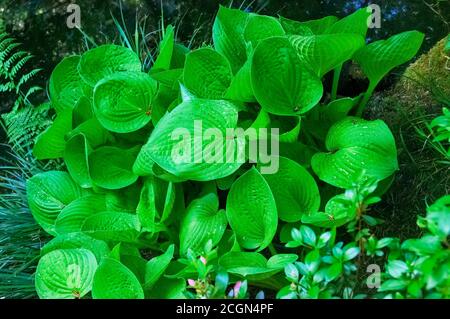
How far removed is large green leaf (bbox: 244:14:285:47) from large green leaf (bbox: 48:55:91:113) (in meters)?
0.67

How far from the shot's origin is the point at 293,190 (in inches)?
72.3

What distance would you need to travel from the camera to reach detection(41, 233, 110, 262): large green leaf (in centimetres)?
191

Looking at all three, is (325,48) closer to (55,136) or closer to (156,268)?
(156,268)

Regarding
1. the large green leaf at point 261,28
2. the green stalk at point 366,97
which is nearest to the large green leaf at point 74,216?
the large green leaf at point 261,28

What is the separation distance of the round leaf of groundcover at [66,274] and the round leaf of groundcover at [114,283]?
0.40 feet

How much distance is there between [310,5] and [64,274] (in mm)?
2110

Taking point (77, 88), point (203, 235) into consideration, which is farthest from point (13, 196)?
point (203, 235)

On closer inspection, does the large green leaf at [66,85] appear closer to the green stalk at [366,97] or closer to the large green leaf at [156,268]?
the large green leaf at [156,268]

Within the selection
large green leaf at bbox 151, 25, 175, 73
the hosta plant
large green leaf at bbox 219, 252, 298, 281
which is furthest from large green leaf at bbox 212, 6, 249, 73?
large green leaf at bbox 219, 252, 298, 281

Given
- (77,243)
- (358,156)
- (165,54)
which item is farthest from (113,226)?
(358,156)

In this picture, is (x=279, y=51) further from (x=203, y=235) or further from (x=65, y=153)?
(x=65, y=153)

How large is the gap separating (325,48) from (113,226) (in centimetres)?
83

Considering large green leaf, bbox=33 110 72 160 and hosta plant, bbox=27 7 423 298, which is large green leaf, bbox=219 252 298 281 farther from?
large green leaf, bbox=33 110 72 160

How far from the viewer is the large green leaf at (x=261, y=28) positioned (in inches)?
77.2
